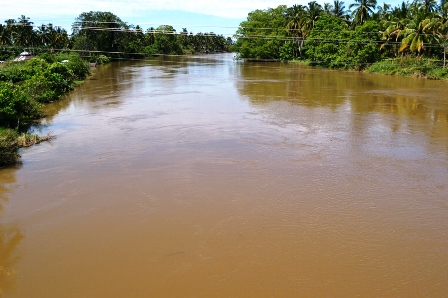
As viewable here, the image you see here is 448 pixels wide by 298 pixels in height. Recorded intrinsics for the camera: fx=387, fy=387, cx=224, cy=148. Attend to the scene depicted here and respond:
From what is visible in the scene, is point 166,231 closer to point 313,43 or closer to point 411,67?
point 411,67

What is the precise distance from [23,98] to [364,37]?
3049 cm

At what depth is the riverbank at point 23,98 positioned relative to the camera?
1046cm

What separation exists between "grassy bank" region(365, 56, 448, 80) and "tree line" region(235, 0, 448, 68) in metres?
0.97

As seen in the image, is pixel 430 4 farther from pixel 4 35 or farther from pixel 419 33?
pixel 4 35

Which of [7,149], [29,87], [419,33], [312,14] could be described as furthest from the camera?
[312,14]

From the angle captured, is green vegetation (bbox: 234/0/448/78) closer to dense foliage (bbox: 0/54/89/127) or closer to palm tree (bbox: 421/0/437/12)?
palm tree (bbox: 421/0/437/12)

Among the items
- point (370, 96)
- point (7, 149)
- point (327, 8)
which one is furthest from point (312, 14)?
point (7, 149)

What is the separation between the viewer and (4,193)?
27.7 ft

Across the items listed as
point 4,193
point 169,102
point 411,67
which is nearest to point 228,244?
point 4,193

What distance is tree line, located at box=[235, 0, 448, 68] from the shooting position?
2889cm

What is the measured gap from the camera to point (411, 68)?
3014cm

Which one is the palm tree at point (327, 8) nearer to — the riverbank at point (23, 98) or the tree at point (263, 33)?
the tree at point (263, 33)

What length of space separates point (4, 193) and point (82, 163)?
215 centimetres

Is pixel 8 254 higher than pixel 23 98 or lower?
lower
